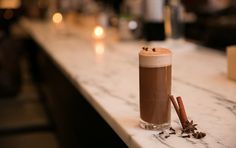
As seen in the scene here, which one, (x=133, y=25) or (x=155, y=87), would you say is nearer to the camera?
(x=155, y=87)

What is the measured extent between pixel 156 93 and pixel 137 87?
14.2 inches

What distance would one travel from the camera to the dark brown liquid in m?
0.74

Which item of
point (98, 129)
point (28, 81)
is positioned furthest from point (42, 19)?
point (98, 129)

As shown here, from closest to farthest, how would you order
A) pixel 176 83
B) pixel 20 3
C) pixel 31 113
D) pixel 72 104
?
pixel 176 83
pixel 72 104
pixel 31 113
pixel 20 3

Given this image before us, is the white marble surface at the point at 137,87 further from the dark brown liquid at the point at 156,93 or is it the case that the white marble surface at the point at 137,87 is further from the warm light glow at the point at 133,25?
the warm light glow at the point at 133,25

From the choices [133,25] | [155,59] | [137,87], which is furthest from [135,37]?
[155,59]

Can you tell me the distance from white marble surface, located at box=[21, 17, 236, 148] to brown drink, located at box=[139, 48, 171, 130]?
3 centimetres

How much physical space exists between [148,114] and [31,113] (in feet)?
4.24

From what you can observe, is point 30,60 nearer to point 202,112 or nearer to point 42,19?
point 42,19

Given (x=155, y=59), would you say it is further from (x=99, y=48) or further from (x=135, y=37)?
(x=135, y=37)

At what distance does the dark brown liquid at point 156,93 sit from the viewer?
0.74 meters

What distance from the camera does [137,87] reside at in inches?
43.4

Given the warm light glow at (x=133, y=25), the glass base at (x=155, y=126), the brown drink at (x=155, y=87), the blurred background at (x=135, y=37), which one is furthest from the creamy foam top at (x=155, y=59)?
the warm light glow at (x=133, y=25)

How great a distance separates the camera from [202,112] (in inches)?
33.8
